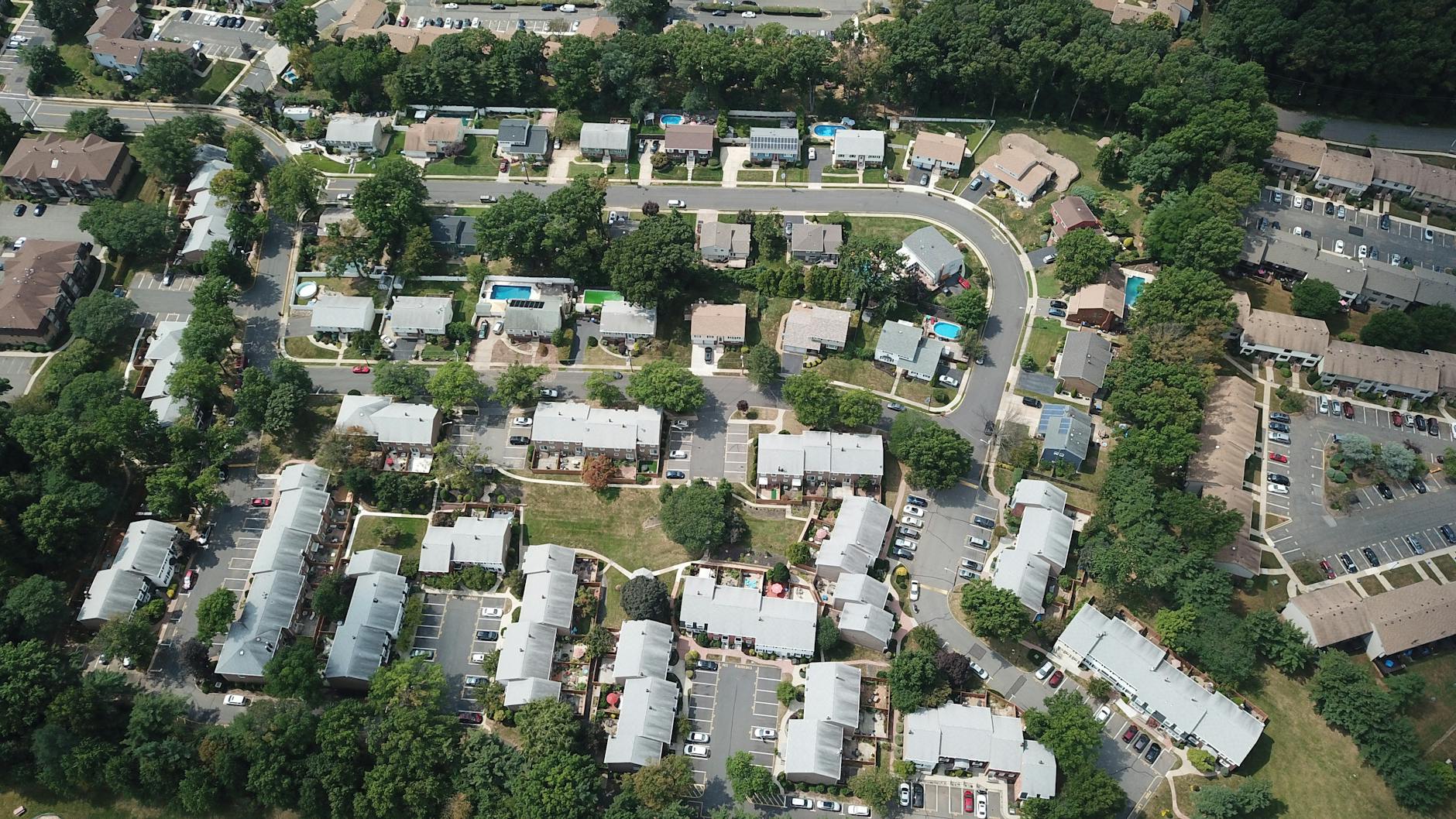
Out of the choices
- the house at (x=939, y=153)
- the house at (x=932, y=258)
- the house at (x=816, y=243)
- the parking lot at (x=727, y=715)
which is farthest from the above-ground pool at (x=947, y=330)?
the parking lot at (x=727, y=715)

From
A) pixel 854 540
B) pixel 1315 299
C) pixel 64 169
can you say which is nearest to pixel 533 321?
pixel 854 540

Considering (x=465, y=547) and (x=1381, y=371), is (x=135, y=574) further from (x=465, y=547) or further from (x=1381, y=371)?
(x=1381, y=371)

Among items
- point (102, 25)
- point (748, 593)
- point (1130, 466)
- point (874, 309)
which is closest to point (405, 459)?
point (748, 593)

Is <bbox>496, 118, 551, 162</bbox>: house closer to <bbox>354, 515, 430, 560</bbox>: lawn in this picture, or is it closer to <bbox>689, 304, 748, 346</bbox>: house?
<bbox>689, 304, 748, 346</bbox>: house

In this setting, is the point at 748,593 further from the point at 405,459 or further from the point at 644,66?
the point at 644,66

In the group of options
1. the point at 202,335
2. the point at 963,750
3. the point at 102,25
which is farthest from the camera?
the point at 102,25

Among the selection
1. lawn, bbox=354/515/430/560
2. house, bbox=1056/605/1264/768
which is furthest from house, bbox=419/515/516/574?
house, bbox=1056/605/1264/768
